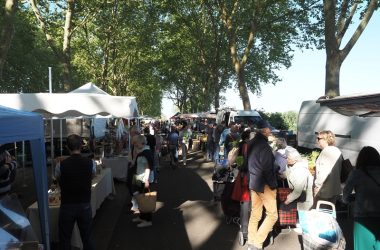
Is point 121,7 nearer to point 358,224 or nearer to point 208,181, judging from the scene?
point 208,181

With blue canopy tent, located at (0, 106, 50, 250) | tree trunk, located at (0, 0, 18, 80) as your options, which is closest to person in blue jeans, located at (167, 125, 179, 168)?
tree trunk, located at (0, 0, 18, 80)

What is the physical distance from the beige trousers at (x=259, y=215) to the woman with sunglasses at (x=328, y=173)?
752 mm

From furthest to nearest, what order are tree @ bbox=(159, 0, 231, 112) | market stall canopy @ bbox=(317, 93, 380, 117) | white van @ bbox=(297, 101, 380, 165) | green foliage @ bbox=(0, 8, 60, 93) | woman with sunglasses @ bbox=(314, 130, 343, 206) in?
green foliage @ bbox=(0, 8, 60, 93)
tree @ bbox=(159, 0, 231, 112)
white van @ bbox=(297, 101, 380, 165)
woman with sunglasses @ bbox=(314, 130, 343, 206)
market stall canopy @ bbox=(317, 93, 380, 117)

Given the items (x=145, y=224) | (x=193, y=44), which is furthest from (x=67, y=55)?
(x=193, y=44)

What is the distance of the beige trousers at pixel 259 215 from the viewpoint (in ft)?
19.4

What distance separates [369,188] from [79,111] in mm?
5718

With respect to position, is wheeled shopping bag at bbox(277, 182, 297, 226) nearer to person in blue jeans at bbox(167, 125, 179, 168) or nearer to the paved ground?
the paved ground

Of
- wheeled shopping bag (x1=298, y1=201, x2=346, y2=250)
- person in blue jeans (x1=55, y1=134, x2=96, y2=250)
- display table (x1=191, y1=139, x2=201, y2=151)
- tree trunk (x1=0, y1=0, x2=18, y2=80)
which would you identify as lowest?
display table (x1=191, y1=139, x2=201, y2=151)

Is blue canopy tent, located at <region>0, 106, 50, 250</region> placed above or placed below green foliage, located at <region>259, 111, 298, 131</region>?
above

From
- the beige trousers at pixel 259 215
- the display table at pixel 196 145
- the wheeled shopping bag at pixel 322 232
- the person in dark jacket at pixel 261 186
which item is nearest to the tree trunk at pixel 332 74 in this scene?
the person in dark jacket at pixel 261 186

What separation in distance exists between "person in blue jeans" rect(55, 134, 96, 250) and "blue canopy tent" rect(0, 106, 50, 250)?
0.76 ft

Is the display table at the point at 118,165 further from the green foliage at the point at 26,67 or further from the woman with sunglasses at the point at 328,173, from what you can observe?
the green foliage at the point at 26,67

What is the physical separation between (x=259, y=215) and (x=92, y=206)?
2904mm

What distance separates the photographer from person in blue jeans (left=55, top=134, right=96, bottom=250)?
16.4 feet
